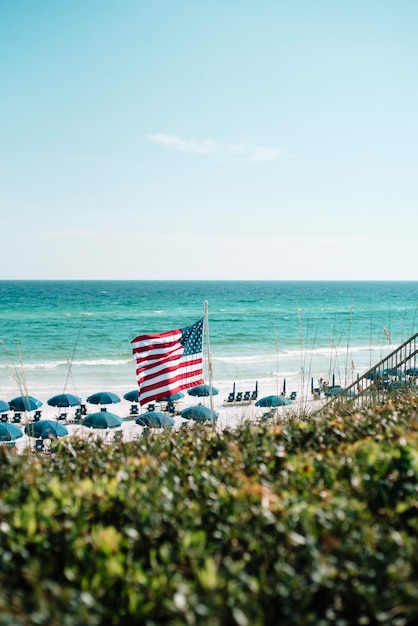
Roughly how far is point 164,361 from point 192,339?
82 cm

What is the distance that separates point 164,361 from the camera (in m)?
10.9

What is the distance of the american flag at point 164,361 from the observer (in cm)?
1073

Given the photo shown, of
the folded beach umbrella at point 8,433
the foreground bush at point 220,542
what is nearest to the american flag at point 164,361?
the foreground bush at point 220,542

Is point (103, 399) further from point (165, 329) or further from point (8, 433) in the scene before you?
point (165, 329)

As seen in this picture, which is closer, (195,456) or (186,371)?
(195,456)

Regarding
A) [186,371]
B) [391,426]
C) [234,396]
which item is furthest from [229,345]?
[391,426]

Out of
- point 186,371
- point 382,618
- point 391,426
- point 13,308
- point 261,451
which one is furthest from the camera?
point 13,308

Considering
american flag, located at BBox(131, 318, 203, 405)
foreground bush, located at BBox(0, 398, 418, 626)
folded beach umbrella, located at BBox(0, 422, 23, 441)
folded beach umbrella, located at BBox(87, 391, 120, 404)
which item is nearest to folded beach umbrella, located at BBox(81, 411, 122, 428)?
folded beach umbrella, located at BBox(0, 422, 23, 441)

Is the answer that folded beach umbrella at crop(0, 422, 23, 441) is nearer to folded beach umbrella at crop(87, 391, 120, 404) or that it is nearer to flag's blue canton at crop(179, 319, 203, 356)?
folded beach umbrella at crop(87, 391, 120, 404)

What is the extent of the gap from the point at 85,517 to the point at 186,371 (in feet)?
27.3

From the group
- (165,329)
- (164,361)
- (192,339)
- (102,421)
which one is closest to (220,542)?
(164,361)

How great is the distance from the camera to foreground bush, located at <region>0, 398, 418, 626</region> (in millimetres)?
2266

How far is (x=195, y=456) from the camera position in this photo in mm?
4211

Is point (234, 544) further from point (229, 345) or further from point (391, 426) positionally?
point (229, 345)
